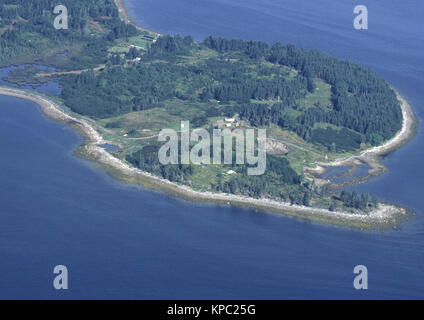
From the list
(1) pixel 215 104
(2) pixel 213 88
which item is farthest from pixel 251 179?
(2) pixel 213 88

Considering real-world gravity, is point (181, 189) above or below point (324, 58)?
below

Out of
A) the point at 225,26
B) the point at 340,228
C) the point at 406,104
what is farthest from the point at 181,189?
the point at 225,26

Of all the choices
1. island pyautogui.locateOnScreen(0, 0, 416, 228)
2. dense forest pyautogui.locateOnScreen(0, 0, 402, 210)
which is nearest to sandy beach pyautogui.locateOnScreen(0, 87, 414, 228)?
island pyautogui.locateOnScreen(0, 0, 416, 228)

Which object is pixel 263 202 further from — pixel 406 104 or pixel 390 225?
pixel 406 104
